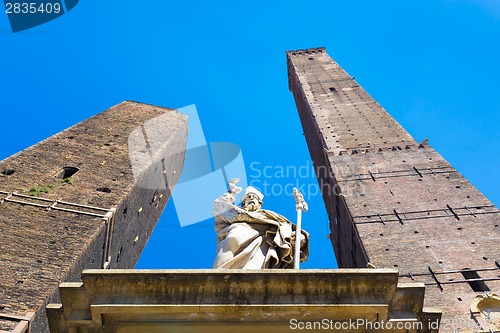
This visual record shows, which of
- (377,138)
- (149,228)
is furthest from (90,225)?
(377,138)

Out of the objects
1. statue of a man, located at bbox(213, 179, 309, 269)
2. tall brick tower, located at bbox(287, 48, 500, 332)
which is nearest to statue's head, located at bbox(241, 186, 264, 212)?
statue of a man, located at bbox(213, 179, 309, 269)

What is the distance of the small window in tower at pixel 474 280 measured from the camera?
10635 millimetres

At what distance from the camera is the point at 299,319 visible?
4676mm

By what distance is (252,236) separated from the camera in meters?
6.09

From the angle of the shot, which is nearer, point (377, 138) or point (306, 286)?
point (306, 286)

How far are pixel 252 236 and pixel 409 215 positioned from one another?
334 inches

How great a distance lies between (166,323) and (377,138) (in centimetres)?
1556

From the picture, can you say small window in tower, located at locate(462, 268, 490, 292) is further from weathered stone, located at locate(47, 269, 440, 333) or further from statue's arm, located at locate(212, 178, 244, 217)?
weathered stone, located at locate(47, 269, 440, 333)

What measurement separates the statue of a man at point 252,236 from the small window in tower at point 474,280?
5394mm

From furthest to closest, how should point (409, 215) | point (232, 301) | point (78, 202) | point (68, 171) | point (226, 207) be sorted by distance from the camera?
point (68, 171) → point (409, 215) → point (78, 202) → point (226, 207) → point (232, 301)

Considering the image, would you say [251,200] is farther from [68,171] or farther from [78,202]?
[68,171]

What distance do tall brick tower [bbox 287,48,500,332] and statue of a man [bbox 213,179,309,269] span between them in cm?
455

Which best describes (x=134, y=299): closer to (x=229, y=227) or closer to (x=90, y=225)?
(x=229, y=227)

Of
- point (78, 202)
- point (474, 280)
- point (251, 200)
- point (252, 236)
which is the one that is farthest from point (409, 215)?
point (252, 236)
